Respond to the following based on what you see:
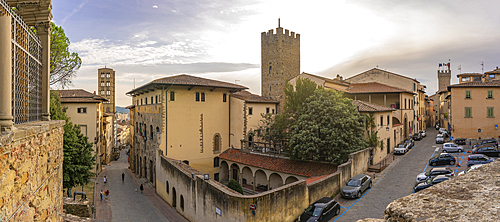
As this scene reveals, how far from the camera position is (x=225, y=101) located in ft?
109

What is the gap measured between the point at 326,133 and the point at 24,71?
21133 mm

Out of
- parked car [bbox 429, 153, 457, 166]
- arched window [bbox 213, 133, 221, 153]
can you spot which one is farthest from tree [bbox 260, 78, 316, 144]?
parked car [bbox 429, 153, 457, 166]

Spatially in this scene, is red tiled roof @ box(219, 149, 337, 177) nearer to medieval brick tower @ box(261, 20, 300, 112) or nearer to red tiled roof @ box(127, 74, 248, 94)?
red tiled roof @ box(127, 74, 248, 94)

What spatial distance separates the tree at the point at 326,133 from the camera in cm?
2281

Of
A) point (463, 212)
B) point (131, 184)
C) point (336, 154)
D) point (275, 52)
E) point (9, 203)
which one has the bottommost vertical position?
point (131, 184)

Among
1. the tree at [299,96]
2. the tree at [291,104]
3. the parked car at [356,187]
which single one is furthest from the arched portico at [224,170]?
the parked car at [356,187]

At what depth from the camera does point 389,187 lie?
20.7 metres

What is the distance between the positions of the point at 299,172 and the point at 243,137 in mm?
11005

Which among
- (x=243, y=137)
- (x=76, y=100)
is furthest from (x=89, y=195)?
(x=243, y=137)

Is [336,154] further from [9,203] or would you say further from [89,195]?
[89,195]

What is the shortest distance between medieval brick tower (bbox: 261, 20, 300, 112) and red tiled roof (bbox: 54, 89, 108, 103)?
26.2m

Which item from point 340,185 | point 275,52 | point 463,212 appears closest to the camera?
point 463,212

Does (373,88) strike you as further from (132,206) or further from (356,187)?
(132,206)

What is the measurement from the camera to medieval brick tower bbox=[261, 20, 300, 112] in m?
44.0
